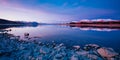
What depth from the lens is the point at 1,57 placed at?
22.7ft

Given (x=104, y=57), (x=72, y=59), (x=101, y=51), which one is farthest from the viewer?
(x=101, y=51)

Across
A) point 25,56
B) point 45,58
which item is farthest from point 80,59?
point 25,56

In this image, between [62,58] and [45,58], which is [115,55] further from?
[45,58]

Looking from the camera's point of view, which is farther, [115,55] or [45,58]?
[115,55]

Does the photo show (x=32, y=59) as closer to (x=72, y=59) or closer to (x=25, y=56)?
(x=25, y=56)

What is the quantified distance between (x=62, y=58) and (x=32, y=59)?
1800 mm

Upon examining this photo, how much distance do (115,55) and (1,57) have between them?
717 centimetres

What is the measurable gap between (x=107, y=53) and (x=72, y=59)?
2.52 metres

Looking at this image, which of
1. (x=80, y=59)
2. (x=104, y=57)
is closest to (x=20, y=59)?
(x=80, y=59)

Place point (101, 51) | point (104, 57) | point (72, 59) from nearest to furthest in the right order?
point (72, 59), point (104, 57), point (101, 51)

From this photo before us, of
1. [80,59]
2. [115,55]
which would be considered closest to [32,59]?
[80,59]

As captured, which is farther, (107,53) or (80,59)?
(107,53)

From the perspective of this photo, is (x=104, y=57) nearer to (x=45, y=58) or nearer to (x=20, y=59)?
(x=45, y=58)

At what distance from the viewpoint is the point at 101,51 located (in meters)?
8.05
